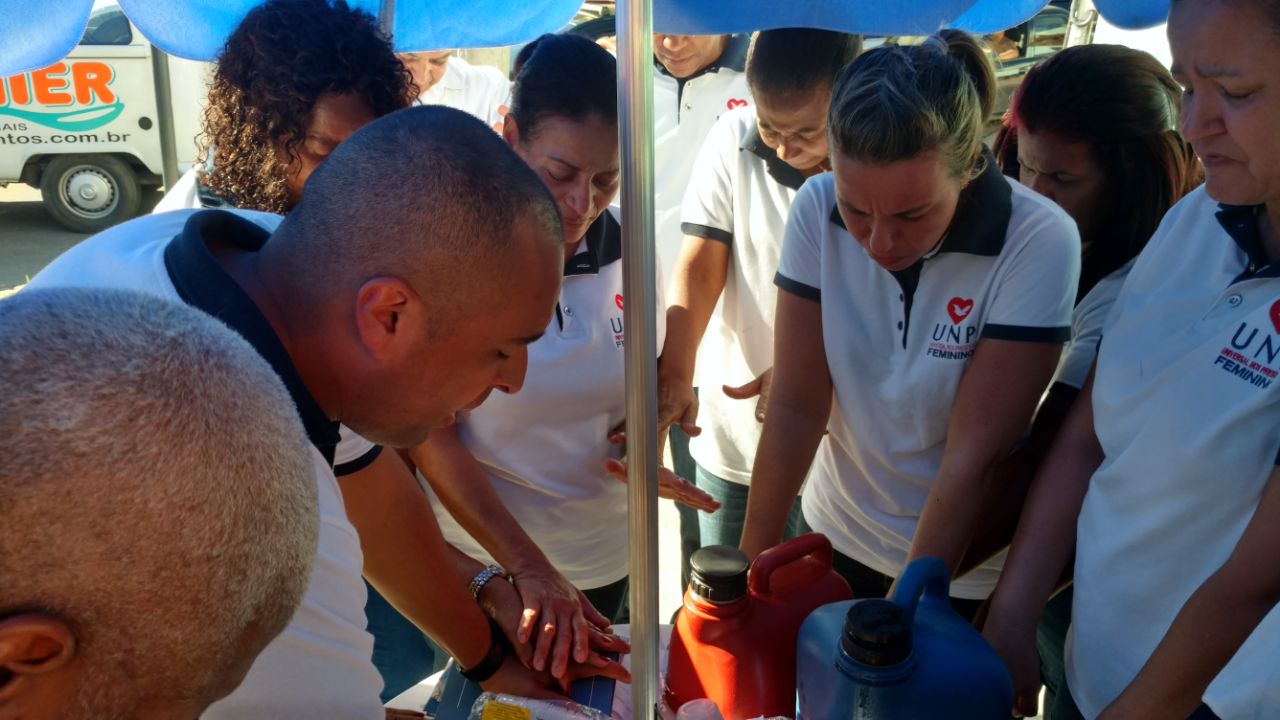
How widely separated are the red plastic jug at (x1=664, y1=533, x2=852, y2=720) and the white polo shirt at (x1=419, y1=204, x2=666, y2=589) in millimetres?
622

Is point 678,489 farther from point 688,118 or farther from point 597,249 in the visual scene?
point 688,118

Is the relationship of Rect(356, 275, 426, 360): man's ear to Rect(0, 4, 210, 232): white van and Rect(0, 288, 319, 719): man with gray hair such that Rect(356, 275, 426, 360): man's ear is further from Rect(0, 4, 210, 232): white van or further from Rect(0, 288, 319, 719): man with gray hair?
Rect(0, 4, 210, 232): white van

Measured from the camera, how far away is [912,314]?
161cm

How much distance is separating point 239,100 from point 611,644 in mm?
1125

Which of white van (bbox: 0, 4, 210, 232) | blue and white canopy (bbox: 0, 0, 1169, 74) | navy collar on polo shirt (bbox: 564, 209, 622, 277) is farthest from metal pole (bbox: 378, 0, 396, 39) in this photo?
white van (bbox: 0, 4, 210, 232)

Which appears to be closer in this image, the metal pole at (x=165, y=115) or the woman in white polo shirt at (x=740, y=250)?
the woman in white polo shirt at (x=740, y=250)

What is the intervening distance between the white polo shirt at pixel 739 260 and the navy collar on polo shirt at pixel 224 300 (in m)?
1.22

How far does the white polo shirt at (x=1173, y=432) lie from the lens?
114 cm

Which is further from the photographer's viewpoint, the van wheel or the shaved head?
the van wheel

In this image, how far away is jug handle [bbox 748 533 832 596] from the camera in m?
1.20

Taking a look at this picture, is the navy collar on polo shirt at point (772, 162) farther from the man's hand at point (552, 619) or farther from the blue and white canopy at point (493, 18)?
the man's hand at point (552, 619)

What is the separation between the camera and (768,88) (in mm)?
2059

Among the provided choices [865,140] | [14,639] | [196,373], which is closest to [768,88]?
[865,140]

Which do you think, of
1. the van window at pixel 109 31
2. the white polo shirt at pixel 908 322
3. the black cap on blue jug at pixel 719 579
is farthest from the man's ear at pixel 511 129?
the van window at pixel 109 31
